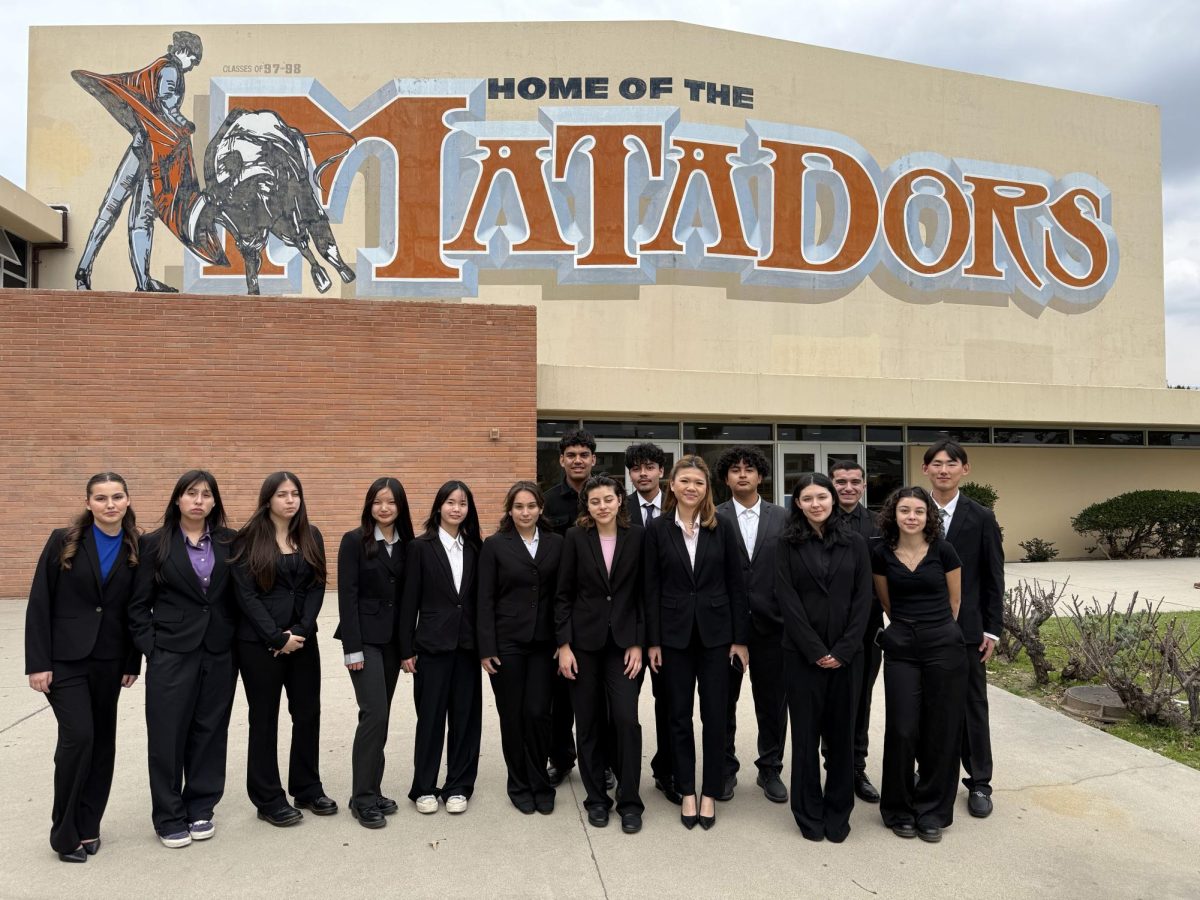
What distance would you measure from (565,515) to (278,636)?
1.79 meters

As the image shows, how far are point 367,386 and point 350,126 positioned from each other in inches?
234

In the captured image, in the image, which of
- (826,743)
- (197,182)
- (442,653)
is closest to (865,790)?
(826,743)

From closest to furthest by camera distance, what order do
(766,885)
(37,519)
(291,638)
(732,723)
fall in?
(766,885) < (291,638) < (732,723) < (37,519)

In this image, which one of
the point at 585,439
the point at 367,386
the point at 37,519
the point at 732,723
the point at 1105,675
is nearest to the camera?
the point at 732,723

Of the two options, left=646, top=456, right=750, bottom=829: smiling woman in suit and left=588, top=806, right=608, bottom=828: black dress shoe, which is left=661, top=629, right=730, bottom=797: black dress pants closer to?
left=646, top=456, right=750, bottom=829: smiling woman in suit

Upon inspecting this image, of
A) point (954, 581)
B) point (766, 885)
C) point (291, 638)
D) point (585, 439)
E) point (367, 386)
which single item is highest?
point (367, 386)

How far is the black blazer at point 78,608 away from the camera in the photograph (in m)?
3.58

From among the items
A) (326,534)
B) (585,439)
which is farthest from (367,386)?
(585,439)

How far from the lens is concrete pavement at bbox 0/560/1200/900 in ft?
11.3

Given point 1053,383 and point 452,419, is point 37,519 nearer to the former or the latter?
point 452,419

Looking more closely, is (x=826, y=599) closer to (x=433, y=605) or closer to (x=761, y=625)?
(x=761, y=625)

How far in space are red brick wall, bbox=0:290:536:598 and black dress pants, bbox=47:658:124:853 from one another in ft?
24.7

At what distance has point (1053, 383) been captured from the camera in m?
17.1

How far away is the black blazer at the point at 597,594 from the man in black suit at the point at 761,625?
0.62m
